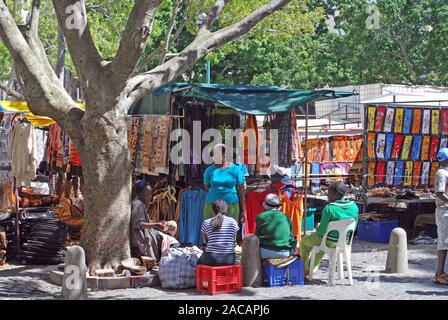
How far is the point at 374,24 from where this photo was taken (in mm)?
12703

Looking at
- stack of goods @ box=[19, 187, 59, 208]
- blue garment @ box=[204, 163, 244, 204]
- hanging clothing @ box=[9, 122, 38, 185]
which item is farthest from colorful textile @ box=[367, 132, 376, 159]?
hanging clothing @ box=[9, 122, 38, 185]

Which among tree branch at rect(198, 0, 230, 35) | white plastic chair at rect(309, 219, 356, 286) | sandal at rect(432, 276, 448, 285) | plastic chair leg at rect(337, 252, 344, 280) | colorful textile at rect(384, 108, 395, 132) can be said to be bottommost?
sandal at rect(432, 276, 448, 285)

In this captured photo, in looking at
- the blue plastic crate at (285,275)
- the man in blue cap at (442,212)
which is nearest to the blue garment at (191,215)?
the blue plastic crate at (285,275)

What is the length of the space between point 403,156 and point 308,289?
6.34 m

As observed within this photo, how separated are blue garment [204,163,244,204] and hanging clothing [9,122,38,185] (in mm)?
3158

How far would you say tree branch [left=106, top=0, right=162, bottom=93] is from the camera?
31.4ft

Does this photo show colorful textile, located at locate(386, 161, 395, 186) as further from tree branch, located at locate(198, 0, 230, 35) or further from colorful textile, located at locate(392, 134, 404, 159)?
tree branch, located at locate(198, 0, 230, 35)

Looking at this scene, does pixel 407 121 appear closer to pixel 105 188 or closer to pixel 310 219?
pixel 310 219

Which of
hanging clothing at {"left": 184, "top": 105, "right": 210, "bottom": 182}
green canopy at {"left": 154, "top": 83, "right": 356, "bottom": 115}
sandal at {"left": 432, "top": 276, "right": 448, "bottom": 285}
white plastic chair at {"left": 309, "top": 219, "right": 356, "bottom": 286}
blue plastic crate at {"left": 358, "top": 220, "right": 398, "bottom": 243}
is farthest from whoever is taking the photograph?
blue plastic crate at {"left": 358, "top": 220, "right": 398, "bottom": 243}

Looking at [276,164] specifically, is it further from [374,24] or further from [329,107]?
[329,107]

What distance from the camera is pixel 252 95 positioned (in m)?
12.2

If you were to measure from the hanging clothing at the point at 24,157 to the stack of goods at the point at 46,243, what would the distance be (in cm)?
98

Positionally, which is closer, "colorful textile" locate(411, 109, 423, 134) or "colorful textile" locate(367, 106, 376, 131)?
"colorful textile" locate(367, 106, 376, 131)

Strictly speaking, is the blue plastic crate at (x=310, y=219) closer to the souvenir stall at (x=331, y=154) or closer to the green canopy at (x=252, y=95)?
the souvenir stall at (x=331, y=154)
